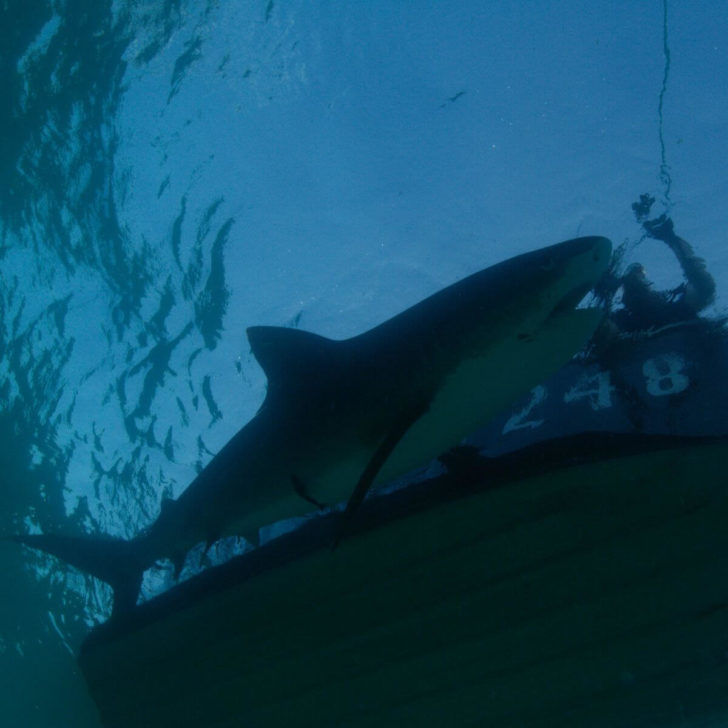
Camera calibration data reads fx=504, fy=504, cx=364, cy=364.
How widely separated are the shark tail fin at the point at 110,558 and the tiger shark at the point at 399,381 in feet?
4.38

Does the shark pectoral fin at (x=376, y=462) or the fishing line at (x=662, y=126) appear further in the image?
Answer: the fishing line at (x=662, y=126)

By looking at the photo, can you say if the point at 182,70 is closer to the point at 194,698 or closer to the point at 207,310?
the point at 207,310

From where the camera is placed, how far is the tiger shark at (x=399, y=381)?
8.86 feet

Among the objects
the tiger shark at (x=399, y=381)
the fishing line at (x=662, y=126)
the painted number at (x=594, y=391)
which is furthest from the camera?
the painted number at (x=594, y=391)

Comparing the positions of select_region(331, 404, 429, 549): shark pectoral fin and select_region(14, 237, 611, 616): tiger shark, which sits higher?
select_region(14, 237, 611, 616): tiger shark

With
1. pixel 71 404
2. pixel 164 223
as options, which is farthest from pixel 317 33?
pixel 71 404

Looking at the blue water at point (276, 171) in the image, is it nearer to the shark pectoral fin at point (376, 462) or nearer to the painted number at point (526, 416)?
the painted number at point (526, 416)

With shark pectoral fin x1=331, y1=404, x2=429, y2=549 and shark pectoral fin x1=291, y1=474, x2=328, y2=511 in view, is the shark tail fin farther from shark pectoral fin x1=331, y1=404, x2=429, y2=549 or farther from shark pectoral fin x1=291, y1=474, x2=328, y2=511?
shark pectoral fin x1=331, y1=404, x2=429, y2=549

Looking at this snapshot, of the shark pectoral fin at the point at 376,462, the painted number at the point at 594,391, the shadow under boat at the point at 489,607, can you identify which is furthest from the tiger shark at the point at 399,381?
the painted number at the point at 594,391

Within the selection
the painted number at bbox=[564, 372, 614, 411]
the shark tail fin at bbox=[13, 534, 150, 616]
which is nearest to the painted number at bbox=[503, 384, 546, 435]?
the painted number at bbox=[564, 372, 614, 411]

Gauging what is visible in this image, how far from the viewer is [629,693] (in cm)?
249

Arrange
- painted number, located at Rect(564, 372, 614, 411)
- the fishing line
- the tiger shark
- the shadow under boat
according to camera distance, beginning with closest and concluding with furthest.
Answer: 1. the shadow under boat
2. the tiger shark
3. the fishing line
4. painted number, located at Rect(564, 372, 614, 411)

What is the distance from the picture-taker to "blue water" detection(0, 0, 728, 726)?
9359 millimetres

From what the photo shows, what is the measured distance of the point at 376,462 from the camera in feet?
8.63
